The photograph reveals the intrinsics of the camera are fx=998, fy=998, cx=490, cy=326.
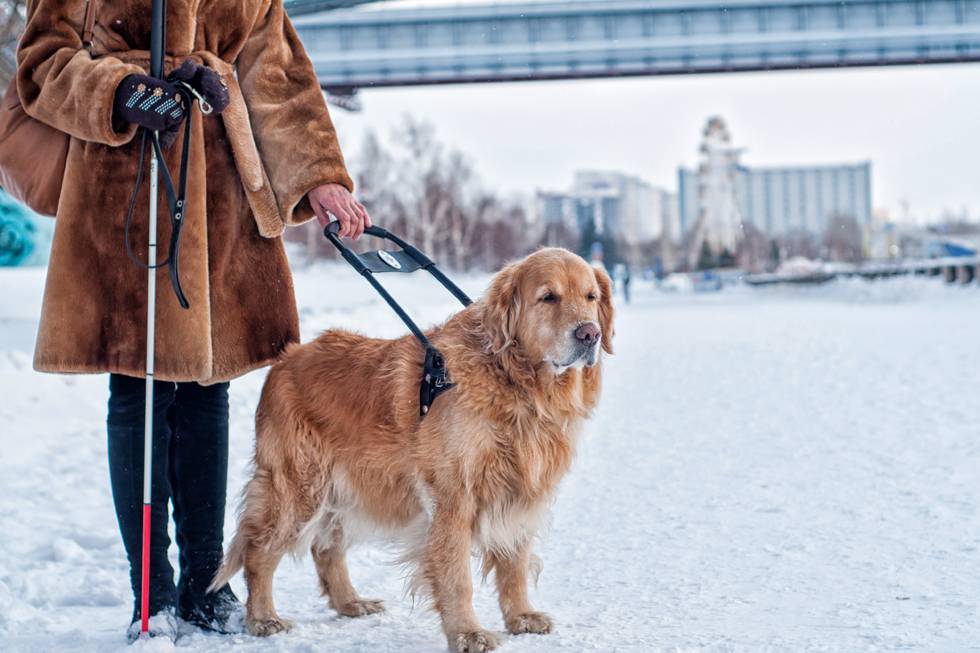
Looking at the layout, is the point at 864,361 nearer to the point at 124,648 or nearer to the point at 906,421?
the point at 906,421

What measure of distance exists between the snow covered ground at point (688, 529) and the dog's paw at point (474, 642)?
8 cm

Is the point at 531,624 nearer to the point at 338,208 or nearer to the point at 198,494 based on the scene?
the point at 198,494

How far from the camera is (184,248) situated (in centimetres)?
311

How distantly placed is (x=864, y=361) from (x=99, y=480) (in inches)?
377

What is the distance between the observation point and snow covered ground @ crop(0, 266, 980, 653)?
3141mm

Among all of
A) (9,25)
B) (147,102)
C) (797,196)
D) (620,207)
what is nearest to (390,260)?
(147,102)

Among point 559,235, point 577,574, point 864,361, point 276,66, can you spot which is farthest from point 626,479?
point 559,235

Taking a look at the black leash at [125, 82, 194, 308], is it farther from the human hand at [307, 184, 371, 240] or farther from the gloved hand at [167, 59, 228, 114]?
Answer: the human hand at [307, 184, 371, 240]

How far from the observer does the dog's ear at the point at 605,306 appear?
3459 millimetres

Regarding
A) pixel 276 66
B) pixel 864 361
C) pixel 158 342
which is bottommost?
pixel 864 361

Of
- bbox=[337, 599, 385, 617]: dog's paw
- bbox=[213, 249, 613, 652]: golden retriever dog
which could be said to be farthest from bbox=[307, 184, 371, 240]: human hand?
bbox=[337, 599, 385, 617]: dog's paw

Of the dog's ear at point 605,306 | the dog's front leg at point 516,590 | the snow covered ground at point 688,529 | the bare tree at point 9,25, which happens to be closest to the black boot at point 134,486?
the snow covered ground at point 688,529

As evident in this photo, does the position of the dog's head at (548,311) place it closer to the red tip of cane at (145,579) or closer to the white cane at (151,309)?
the white cane at (151,309)

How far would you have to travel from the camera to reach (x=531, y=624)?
10.6 ft
